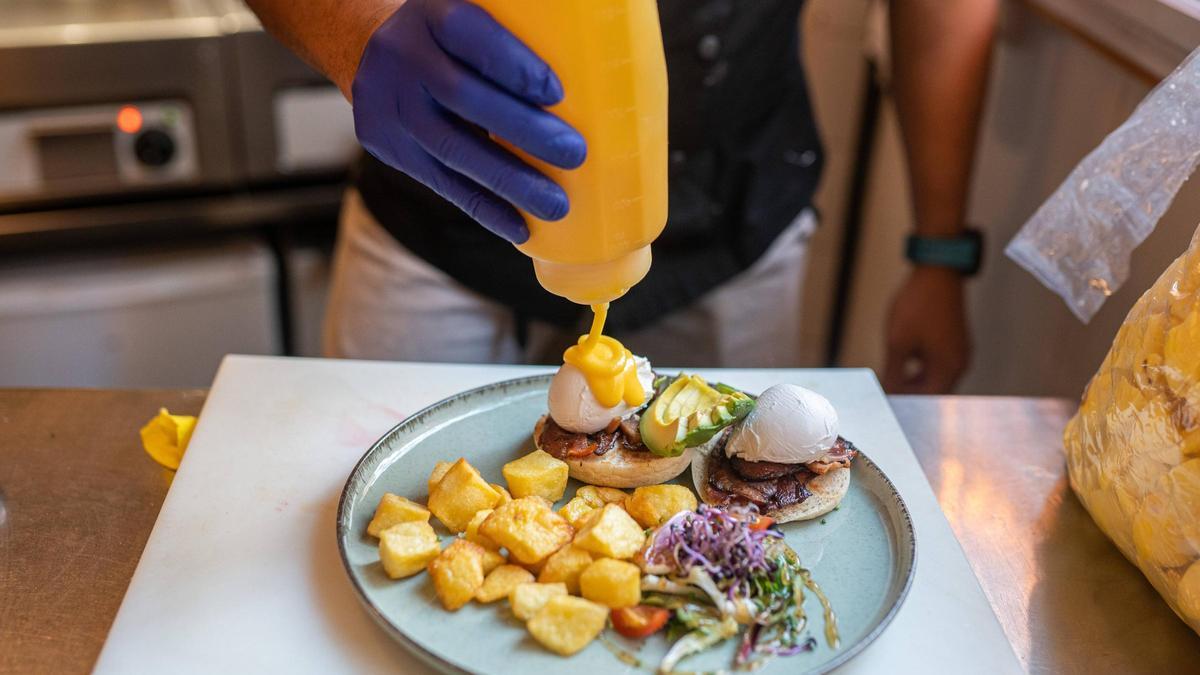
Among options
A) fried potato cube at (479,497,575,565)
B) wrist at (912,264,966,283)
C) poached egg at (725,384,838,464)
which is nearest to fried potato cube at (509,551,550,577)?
fried potato cube at (479,497,575,565)

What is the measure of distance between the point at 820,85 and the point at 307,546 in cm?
168

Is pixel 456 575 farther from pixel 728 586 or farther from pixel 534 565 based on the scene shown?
pixel 728 586

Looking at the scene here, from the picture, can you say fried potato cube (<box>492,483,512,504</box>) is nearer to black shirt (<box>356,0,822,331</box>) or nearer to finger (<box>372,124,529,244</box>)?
finger (<box>372,124,529,244</box>)

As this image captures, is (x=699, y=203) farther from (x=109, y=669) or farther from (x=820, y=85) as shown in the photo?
(x=109, y=669)

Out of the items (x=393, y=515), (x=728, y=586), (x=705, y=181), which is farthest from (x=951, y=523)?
(x=705, y=181)

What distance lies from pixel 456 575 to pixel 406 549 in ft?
0.15

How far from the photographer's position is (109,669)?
0.80 meters

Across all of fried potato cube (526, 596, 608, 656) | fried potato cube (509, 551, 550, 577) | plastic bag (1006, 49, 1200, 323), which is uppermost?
plastic bag (1006, 49, 1200, 323)

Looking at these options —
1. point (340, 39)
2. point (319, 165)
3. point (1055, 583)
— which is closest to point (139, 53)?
point (319, 165)

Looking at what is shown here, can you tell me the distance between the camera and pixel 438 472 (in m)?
0.97

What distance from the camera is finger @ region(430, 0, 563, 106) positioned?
2.54ft

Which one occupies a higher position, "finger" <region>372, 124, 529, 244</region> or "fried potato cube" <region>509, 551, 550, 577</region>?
"finger" <region>372, 124, 529, 244</region>

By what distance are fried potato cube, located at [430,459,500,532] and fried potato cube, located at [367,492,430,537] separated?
2 cm

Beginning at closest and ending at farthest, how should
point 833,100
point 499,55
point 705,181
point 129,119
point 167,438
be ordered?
point 499,55 → point 167,438 → point 705,181 → point 129,119 → point 833,100
